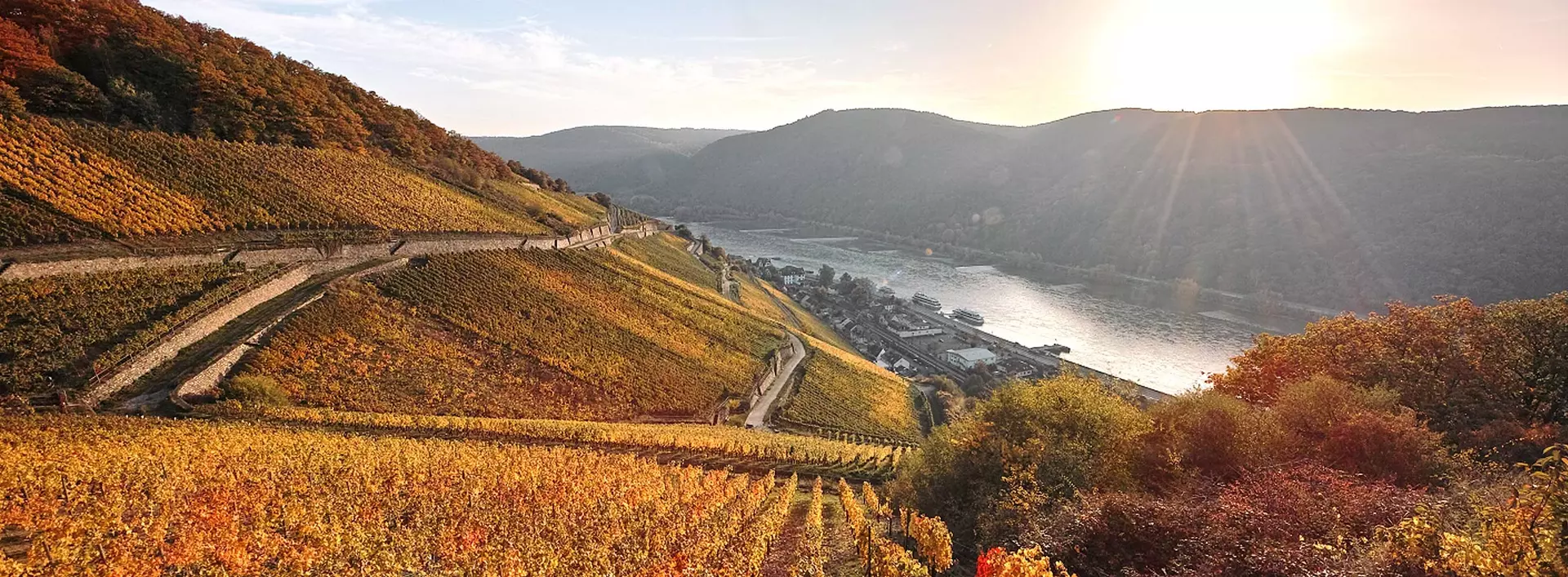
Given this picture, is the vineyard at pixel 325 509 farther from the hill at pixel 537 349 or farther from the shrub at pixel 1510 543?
the shrub at pixel 1510 543

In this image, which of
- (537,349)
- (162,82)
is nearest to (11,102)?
(162,82)

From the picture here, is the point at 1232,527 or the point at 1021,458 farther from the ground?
the point at 1232,527

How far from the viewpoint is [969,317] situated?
91.1 m

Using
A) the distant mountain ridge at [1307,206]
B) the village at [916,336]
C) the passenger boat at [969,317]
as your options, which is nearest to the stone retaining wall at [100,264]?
the village at [916,336]

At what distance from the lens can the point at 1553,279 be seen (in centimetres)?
8738

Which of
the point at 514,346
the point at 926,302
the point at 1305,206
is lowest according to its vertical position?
the point at 926,302

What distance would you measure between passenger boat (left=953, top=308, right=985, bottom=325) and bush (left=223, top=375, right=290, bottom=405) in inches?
3229

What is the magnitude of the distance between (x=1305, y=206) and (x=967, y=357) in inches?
4028

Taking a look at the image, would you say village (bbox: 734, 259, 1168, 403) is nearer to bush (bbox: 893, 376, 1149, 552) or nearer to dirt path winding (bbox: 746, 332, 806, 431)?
dirt path winding (bbox: 746, 332, 806, 431)

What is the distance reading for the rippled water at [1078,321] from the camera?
75.0m

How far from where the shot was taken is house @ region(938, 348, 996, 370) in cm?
7090

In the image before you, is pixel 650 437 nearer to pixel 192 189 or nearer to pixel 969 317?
pixel 192 189

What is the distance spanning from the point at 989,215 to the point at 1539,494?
17295 cm

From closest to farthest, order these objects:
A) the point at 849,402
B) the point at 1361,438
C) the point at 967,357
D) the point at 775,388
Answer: the point at 1361,438
the point at 775,388
the point at 849,402
the point at 967,357
